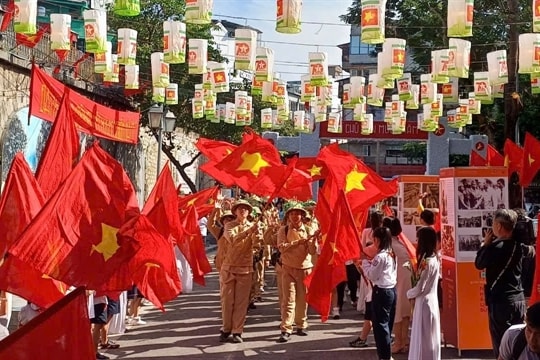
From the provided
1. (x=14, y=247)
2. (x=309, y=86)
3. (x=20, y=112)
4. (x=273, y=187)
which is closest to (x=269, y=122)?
(x=309, y=86)

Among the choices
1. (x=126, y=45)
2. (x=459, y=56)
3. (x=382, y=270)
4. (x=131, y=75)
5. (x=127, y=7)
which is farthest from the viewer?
(x=131, y=75)

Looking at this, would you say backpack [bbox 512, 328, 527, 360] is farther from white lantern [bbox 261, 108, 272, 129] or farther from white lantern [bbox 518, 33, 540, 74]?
white lantern [bbox 261, 108, 272, 129]

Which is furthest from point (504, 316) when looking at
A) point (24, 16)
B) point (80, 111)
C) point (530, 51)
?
point (24, 16)

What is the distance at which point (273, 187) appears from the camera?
12672 millimetres

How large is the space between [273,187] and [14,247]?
7546 millimetres

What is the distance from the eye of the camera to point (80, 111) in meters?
9.15

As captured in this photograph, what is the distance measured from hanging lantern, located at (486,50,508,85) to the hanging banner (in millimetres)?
8655

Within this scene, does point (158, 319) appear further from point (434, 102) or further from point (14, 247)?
point (434, 102)

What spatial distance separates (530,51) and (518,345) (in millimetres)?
11453

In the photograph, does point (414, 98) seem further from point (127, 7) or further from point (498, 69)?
point (127, 7)

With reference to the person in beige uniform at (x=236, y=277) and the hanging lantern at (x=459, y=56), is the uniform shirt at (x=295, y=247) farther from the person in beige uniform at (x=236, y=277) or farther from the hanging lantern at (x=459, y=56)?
the hanging lantern at (x=459, y=56)

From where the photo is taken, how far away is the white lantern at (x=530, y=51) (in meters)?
14.5

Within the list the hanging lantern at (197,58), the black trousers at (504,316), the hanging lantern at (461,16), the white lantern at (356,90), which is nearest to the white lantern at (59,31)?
the hanging lantern at (197,58)

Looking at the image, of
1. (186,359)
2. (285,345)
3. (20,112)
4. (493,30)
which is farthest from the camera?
(493,30)
